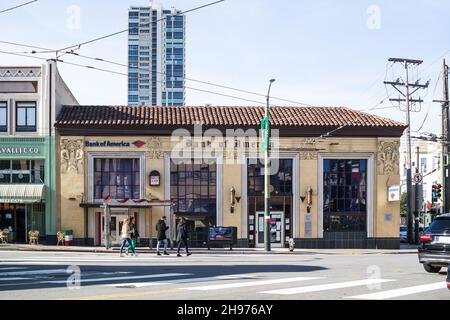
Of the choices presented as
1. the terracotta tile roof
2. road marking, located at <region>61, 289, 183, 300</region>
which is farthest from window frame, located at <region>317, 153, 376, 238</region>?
road marking, located at <region>61, 289, 183, 300</region>

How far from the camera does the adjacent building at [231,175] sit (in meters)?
37.8

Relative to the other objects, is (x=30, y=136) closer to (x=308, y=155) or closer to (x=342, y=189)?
(x=308, y=155)

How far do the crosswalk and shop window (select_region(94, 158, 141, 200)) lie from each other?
19471 millimetres

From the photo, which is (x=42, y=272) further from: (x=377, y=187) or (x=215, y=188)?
(x=377, y=187)

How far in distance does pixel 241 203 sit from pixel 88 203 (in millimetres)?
8404

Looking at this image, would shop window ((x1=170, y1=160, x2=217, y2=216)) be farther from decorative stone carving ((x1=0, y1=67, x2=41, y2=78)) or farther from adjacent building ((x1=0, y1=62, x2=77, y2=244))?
decorative stone carving ((x1=0, y1=67, x2=41, y2=78))

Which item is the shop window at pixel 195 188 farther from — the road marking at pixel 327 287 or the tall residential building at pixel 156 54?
the tall residential building at pixel 156 54

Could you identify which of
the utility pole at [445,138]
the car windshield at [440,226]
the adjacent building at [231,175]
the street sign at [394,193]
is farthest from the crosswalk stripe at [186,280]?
the utility pole at [445,138]

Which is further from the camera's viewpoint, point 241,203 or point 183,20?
point 183,20

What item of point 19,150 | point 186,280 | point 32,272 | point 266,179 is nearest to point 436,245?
point 186,280

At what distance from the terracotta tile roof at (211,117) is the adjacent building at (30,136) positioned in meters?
1.28

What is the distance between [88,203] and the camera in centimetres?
3744

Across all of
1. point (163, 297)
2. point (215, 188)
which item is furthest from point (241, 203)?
point (163, 297)
